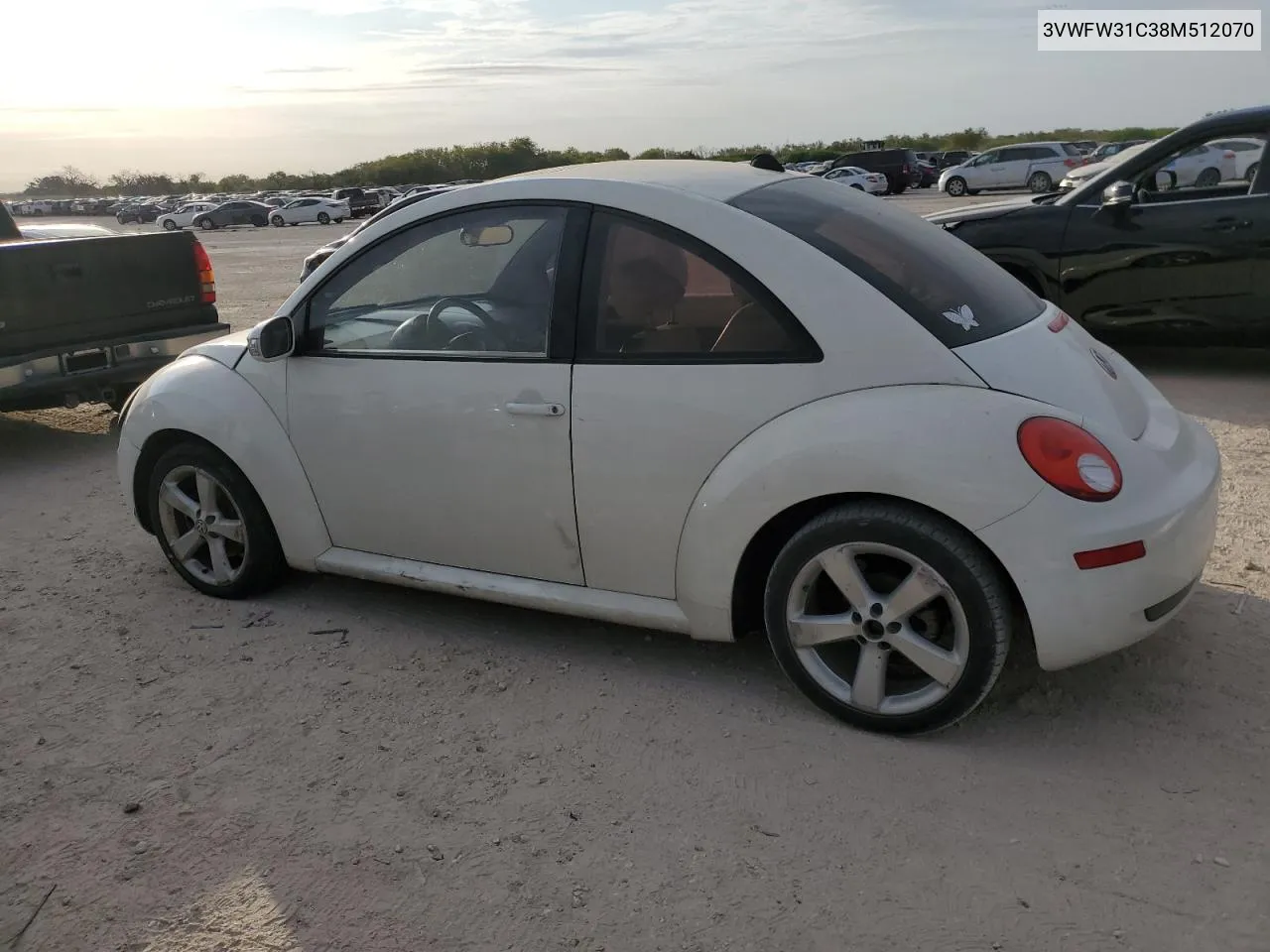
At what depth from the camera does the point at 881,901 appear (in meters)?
2.58

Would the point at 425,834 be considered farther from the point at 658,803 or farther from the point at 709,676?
the point at 709,676

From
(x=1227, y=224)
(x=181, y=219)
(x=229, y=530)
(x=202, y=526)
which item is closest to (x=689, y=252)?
(x=229, y=530)

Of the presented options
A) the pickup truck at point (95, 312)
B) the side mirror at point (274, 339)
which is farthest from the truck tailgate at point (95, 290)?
the side mirror at point (274, 339)

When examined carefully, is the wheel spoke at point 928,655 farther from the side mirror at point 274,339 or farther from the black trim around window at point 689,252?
the side mirror at point 274,339

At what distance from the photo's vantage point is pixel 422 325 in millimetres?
3916

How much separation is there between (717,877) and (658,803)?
1.18 feet

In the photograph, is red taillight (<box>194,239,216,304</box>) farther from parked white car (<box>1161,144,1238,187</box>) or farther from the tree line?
the tree line

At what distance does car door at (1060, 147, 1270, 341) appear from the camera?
23.0 ft

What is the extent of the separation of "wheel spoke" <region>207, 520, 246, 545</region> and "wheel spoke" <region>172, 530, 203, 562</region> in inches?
4.6

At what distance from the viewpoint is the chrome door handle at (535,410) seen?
3.53 metres

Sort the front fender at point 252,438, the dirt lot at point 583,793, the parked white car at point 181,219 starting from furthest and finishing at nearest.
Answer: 1. the parked white car at point 181,219
2. the front fender at point 252,438
3. the dirt lot at point 583,793

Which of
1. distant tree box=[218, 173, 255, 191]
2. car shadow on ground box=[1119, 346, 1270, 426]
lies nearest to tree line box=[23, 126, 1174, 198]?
distant tree box=[218, 173, 255, 191]

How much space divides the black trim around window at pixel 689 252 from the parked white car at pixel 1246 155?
207 inches

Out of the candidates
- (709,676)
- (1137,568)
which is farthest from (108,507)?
(1137,568)
